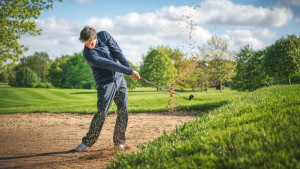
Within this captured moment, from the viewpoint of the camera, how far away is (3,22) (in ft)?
47.2

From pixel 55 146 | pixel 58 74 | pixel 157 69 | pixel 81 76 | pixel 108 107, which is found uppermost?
pixel 58 74

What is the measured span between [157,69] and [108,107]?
34.0m

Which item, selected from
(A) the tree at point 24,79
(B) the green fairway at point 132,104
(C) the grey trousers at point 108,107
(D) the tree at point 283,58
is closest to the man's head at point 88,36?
(C) the grey trousers at point 108,107

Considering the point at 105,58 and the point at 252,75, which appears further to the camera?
the point at 252,75

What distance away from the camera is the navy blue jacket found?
4.11 m

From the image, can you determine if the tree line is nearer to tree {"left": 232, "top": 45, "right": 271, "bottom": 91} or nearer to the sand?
tree {"left": 232, "top": 45, "right": 271, "bottom": 91}

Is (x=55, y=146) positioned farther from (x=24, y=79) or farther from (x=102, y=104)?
(x=24, y=79)

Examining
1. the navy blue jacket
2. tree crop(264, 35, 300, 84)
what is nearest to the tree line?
tree crop(264, 35, 300, 84)

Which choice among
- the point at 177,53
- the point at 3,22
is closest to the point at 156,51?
the point at 177,53

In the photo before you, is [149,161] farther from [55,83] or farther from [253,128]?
[55,83]

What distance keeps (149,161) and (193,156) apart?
624mm

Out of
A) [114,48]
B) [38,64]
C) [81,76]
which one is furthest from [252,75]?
[38,64]

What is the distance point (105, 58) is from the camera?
4207 millimetres

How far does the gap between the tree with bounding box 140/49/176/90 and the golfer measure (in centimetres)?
3205
